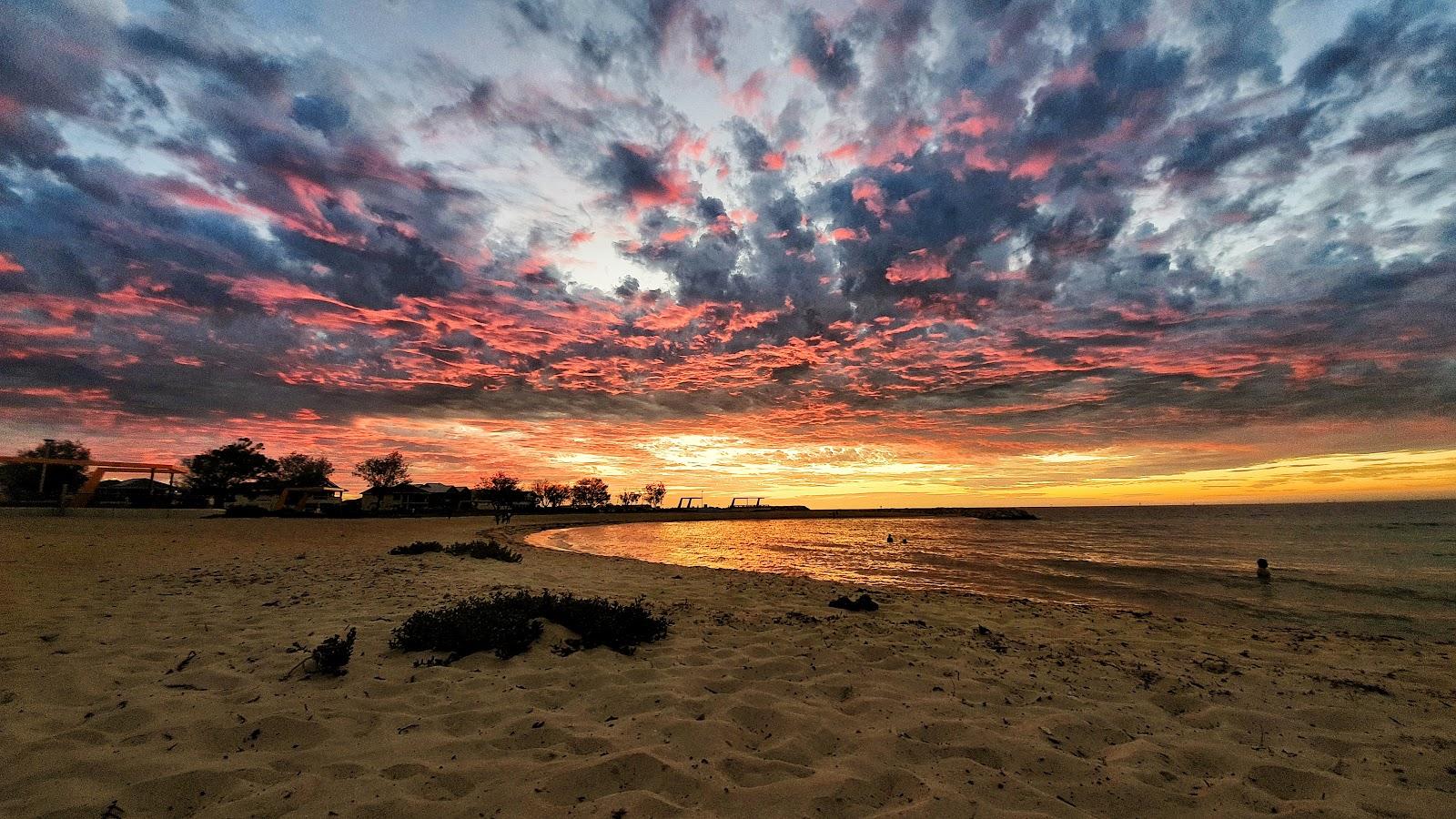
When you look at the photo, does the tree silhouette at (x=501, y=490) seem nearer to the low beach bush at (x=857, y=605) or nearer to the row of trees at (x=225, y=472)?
the row of trees at (x=225, y=472)

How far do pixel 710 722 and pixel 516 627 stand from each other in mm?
3342

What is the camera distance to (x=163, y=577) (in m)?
11.8

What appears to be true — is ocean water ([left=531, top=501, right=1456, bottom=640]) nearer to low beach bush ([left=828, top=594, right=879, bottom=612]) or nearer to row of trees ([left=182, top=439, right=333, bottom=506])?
low beach bush ([left=828, top=594, right=879, bottom=612])

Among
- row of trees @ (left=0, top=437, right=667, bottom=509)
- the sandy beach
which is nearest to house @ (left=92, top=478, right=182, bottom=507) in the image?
row of trees @ (left=0, top=437, right=667, bottom=509)

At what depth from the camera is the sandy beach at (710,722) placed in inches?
145

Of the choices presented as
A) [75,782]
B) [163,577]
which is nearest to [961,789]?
[75,782]

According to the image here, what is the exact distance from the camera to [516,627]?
23.2 ft

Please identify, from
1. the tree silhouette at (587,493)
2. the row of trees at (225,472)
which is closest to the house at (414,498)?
the row of trees at (225,472)

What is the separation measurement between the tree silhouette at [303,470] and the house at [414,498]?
8227 millimetres

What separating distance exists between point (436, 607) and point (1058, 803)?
27.8 ft

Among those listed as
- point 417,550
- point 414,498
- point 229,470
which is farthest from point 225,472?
point 417,550

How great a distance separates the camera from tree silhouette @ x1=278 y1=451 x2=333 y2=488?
88625 mm

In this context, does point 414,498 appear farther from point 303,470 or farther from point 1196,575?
point 1196,575

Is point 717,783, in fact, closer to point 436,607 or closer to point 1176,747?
point 1176,747
